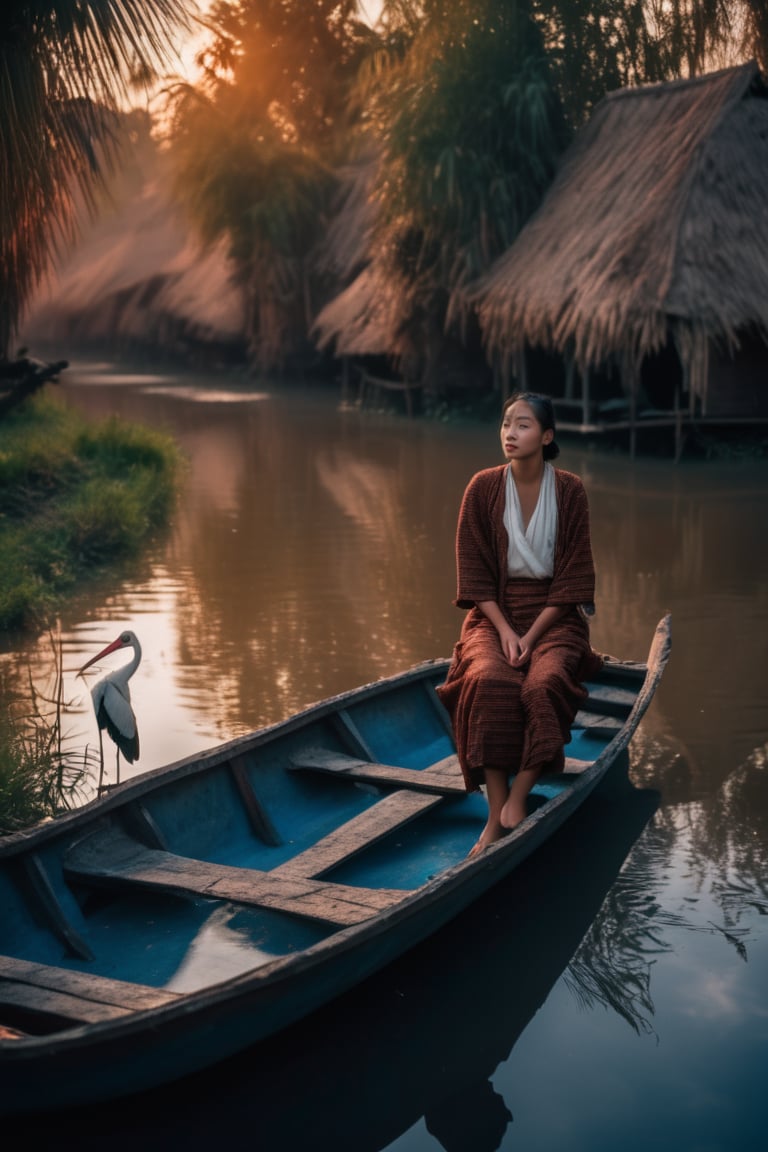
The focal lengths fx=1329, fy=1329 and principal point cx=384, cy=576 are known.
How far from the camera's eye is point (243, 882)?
3656 millimetres

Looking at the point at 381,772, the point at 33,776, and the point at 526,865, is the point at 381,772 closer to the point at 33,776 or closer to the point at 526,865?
the point at 526,865

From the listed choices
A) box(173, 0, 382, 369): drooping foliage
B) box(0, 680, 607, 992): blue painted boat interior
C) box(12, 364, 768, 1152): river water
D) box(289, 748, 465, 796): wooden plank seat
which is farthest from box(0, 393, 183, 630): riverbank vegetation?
box(173, 0, 382, 369): drooping foliage

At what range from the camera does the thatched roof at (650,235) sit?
41.4 ft

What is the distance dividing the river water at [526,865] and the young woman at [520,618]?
0.53 m

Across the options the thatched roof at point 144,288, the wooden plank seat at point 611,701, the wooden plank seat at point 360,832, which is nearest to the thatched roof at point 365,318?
the thatched roof at point 144,288

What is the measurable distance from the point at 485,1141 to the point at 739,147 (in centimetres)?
1288

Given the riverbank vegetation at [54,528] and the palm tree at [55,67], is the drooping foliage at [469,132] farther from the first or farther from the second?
the palm tree at [55,67]

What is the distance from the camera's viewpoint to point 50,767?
Result: 4.72m

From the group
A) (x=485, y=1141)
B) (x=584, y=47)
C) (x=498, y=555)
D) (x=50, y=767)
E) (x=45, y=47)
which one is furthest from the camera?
(x=584, y=47)

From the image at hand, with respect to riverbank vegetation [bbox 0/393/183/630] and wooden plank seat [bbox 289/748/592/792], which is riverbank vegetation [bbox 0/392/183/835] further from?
wooden plank seat [bbox 289/748/592/792]

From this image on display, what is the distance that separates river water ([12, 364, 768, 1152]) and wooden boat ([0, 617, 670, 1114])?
234 millimetres

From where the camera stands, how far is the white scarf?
4.25m

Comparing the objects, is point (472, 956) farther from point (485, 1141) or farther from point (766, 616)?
point (766, 616)

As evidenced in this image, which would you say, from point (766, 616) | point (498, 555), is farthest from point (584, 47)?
point (498, 555)
